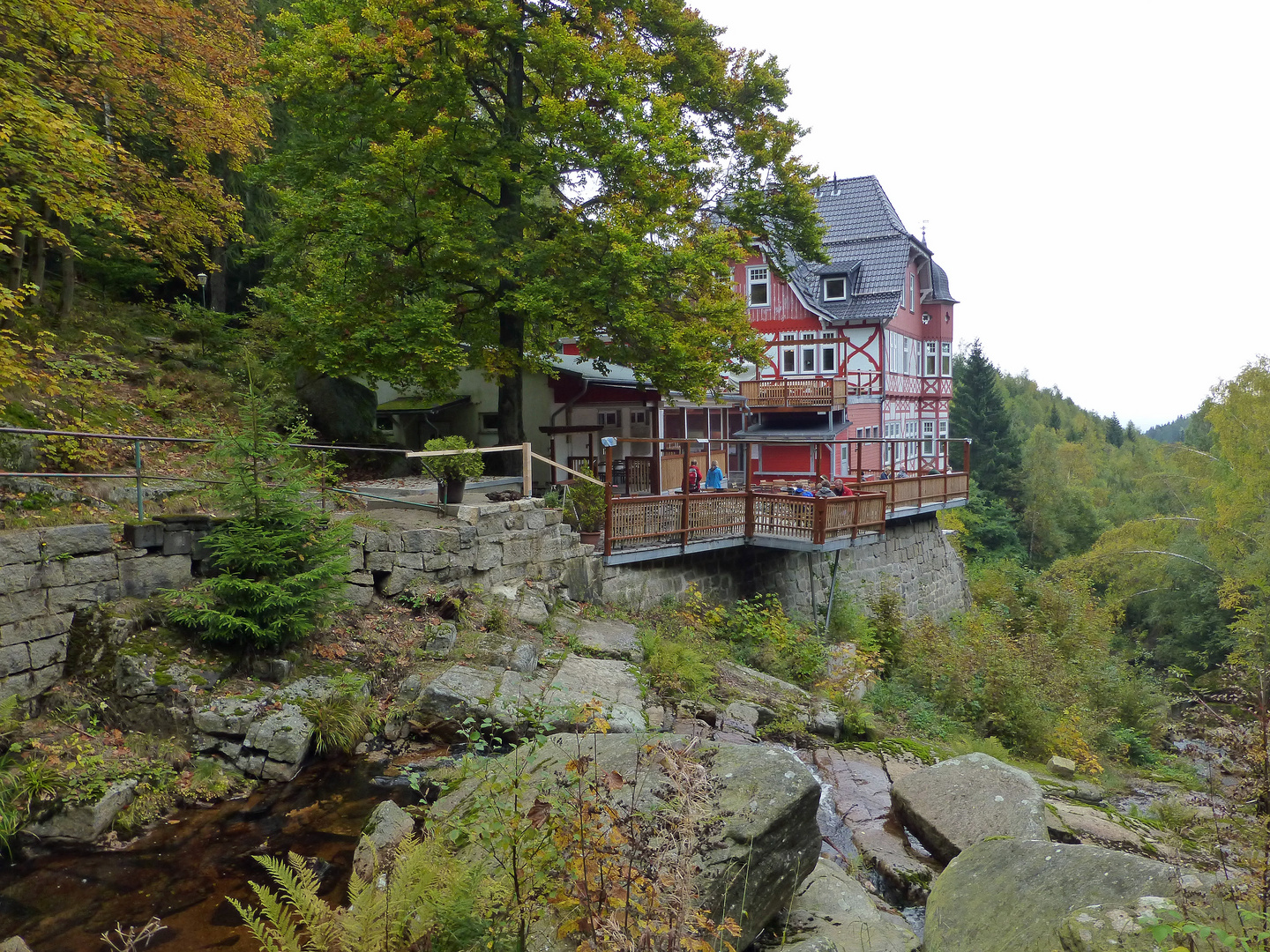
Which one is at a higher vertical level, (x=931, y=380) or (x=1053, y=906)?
(x=931, y=380)

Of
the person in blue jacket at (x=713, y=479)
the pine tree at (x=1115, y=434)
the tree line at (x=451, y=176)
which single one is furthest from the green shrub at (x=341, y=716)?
the pine tree at (x=1115, y=434)

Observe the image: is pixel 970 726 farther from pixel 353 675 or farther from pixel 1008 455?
pixel 1008 455

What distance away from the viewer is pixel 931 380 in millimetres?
31703

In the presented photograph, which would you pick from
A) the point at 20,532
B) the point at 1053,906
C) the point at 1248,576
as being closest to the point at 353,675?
the point at 20,532

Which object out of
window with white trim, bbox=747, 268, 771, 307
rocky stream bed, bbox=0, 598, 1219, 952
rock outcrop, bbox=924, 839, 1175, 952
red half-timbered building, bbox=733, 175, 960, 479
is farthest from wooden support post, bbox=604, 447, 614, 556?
window with white trim, bbox=747, 268, 771, 307

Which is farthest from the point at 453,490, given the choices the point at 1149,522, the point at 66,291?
the point at 1149,522

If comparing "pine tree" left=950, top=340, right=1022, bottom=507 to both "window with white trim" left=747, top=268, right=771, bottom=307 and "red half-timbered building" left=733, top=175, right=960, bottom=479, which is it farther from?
"window with white trim" left=747, top=268, right=771, bottom=307

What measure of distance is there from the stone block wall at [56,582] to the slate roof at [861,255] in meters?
22.1

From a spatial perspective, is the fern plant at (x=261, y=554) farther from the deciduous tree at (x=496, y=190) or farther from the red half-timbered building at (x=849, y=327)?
the red half-timbered building at (x=849, y=327)

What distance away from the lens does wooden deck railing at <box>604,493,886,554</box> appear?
41.4ft

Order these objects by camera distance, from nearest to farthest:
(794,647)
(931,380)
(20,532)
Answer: (20,532) → (794,647) → (931,380)

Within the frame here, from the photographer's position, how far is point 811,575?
16234 millimetres

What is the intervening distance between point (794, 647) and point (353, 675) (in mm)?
7437

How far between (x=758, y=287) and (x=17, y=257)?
21.5m
